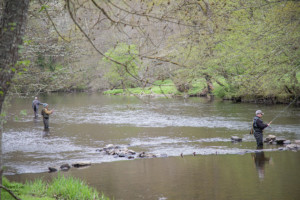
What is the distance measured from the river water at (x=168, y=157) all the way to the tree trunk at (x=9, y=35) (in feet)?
2.10

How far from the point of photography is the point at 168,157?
536 inches

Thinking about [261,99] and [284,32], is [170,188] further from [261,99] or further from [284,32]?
[261,99]

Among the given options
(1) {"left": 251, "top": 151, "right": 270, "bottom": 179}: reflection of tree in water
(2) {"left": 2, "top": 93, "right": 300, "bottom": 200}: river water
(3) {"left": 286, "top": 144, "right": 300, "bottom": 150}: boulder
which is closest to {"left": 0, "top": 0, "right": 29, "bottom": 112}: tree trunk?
(2) {"left": 2, "top": 93, "right": 300, "bottom": 200}: river water

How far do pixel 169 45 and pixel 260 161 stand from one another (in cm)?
489

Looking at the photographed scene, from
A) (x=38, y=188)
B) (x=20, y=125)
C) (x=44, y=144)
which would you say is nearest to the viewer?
(x=38, y=188)

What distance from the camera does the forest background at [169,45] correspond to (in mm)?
5270

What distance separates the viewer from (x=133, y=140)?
17.8 metres

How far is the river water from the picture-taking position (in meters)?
9.34

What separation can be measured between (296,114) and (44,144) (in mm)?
16754

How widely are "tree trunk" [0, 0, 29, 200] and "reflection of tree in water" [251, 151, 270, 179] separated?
8.02m

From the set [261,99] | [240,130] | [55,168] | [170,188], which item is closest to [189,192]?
[170,188]

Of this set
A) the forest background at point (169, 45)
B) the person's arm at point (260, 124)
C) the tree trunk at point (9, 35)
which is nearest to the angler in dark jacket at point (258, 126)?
the person's arm at point (260, 124)

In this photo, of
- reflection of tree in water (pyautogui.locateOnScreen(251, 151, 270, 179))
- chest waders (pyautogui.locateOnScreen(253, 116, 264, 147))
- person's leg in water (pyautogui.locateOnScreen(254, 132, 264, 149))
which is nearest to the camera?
reflection of tree in water (pyautogui.locateOnScreen(251, 151, 270, 179))

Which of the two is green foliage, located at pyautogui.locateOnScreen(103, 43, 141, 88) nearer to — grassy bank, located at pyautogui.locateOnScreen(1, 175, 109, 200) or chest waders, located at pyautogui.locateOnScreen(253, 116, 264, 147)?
grassy bank, located at pyautogui.locateOnScreen(1, 175, 109, 200)
